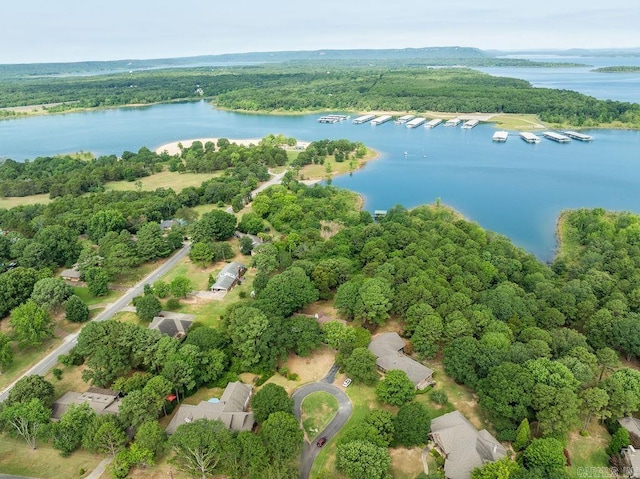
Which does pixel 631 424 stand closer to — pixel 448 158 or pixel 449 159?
pixel 449 159

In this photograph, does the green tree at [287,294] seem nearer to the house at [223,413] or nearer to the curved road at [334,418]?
the curved road at [334,418]

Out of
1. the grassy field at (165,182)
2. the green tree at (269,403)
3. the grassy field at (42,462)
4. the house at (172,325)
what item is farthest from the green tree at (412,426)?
the grassy field at (165,182)

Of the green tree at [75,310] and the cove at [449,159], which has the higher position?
the cove at [449,159]

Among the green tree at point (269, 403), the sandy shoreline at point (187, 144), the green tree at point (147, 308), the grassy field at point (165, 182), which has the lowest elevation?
the green tree at point (269, 403)

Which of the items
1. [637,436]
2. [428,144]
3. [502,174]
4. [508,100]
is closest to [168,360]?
[637,436]

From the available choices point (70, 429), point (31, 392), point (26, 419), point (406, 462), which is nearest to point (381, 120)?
point (406, 462)

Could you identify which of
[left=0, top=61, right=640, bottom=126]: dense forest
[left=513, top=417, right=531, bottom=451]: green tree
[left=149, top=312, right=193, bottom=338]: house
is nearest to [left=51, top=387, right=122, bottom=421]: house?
[left=149, top=312, right=193, bottom=338]: house

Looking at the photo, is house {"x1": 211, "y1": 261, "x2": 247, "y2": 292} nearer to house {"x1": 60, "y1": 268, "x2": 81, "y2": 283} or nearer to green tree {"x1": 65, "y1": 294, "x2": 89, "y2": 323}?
green tree {"x1": 65, "y1": 294, "x2": 89, "y2": 323}
